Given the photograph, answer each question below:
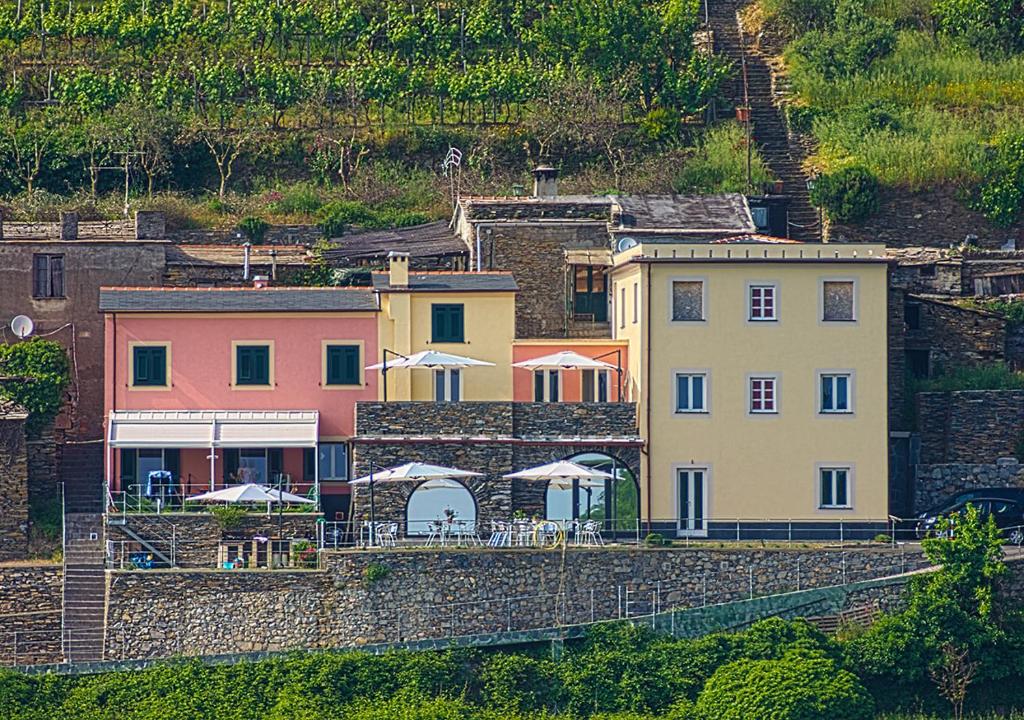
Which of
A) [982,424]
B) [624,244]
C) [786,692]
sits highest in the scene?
[624,244]

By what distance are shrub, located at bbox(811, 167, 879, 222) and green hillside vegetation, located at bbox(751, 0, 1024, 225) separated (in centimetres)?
104

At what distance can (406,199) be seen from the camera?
279ft

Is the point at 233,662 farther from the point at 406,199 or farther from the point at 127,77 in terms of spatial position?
the point at 127,77

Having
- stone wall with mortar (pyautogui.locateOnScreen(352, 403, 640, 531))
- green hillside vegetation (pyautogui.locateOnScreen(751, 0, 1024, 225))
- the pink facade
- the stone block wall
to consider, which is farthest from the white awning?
green hillside vegetation (pyautogui.locateOnScreen(751, 0, 1024, 225))

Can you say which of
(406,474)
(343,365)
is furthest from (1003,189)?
(406,474)

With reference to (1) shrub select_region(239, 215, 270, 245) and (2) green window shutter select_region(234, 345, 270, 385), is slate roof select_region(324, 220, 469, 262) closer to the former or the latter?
(1) shrub select_region(239, 215, 270, 245)

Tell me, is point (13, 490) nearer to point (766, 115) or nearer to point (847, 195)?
point (847, 195)

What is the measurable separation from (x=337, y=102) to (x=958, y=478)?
28.5 metres

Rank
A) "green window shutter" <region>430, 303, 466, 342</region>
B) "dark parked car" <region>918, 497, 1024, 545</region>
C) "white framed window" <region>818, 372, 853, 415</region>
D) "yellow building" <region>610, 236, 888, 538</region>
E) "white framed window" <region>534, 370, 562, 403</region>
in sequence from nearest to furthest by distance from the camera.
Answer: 1. "yellow building" <region>610, 236, 888, 538</region>
2. "white framed window" <region>818, 372, 853, 415</region>
3. "dark parked car" <region>918, 497, 1024, 545</region>
4. "green window shutter" <region>430, 303, 466, 342</region>
5. "white framed window" <region>534, 370, 562, 403</region>

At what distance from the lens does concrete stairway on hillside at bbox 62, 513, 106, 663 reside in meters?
63.9

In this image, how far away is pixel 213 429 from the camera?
68.6m

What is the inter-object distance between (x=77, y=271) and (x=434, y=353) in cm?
1065

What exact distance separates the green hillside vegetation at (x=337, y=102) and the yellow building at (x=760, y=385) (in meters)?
17.3

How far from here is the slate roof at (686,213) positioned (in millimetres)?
76750
